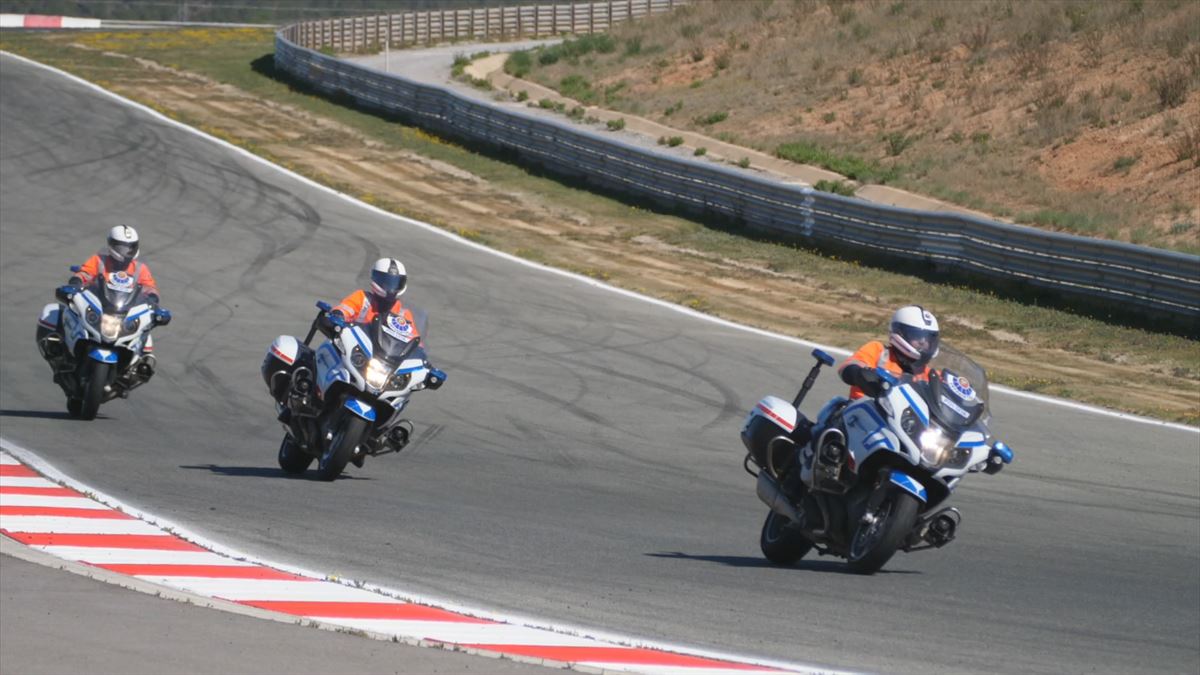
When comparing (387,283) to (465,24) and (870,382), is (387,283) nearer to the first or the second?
(870,382)

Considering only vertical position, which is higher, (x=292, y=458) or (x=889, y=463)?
(x=889, y=463)

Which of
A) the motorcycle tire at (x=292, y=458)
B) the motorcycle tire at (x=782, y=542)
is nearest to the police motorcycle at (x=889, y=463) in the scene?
the motorcycle tire at (x=782, y=542)

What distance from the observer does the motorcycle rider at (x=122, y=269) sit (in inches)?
611

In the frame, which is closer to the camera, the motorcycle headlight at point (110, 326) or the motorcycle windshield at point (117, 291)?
the motorcycle headlight at point (110, 326)

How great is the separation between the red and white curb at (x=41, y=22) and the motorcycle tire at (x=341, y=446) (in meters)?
53.5

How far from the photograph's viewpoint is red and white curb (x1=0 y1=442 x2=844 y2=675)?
25.7ft

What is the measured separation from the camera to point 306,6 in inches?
2798

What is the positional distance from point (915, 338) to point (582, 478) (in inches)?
176

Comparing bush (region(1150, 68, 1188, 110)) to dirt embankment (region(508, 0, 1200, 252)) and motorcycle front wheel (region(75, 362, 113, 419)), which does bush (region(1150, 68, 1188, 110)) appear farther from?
motorcycle front wheel (region(75, 362, 113, 419))

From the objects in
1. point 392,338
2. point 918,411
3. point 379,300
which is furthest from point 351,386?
point 918,411

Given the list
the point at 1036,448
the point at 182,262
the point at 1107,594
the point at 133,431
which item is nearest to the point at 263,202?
the point at 182,262

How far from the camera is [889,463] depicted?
9.50m

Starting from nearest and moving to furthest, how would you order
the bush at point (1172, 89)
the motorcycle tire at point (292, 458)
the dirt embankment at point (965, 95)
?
the motorcycle tire at point (292, 458), the dirt embankment at point (965, 95), the bush at point (1172, 89)

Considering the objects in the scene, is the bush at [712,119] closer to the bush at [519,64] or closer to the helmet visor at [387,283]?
the bush at [519,64]
